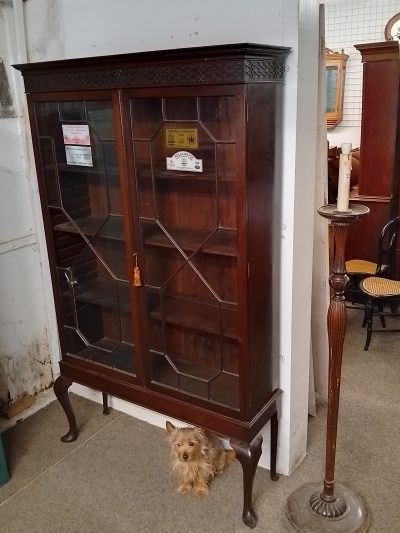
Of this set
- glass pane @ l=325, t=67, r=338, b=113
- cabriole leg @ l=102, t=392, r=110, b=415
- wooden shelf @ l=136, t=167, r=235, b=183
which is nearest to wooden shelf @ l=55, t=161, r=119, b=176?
wooden shelf @ l=136, t=167, r=235, b=183

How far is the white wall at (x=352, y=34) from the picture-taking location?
4.81 meters

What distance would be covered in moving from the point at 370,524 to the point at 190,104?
1.65m

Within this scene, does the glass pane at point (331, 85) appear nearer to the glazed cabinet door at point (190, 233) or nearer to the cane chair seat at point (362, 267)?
the cane chair seat at point (362, 267)

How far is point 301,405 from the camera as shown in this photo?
2148 mm

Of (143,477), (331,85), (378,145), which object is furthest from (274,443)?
→ (331,85)

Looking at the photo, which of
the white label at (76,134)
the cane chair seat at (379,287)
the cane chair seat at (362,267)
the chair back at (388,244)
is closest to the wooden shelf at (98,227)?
the white label at (76,134)

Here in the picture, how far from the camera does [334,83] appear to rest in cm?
517

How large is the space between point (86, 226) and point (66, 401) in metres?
0.85

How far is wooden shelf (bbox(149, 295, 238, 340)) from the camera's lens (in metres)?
1.82

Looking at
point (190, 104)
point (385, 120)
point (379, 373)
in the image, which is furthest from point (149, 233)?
point (385, 120)

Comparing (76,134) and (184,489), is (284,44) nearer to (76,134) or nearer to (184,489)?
(76,134)

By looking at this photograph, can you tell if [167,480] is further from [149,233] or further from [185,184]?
[185,184]

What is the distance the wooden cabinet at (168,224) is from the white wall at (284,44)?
0.27 ft

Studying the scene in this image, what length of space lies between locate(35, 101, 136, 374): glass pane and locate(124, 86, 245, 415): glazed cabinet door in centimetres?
14
